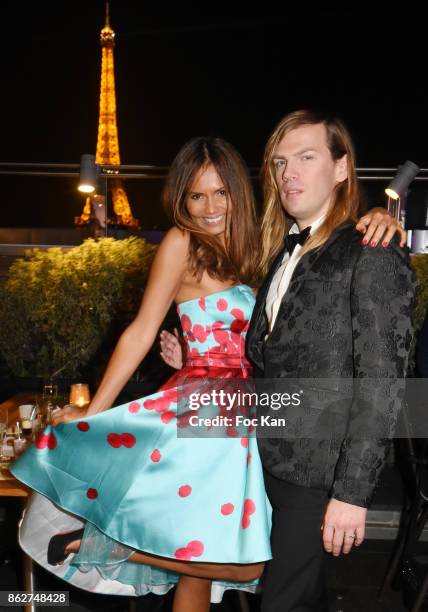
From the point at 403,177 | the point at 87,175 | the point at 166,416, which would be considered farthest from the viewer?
the point at 87,175

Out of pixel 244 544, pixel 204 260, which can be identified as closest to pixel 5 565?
pixel 244 544

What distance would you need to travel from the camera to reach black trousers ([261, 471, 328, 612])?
5.24 feet

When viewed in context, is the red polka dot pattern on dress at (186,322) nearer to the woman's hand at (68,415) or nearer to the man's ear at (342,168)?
the woman's hand at (68,415)

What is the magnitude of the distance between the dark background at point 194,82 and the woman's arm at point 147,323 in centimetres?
2470

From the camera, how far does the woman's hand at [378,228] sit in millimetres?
1559

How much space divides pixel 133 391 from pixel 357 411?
277 centimetres

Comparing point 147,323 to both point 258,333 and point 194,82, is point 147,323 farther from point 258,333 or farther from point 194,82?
point 194,82

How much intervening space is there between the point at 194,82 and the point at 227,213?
34573 millimetres

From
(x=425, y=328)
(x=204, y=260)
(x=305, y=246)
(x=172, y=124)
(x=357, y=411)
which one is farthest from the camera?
(x=172, y=124)

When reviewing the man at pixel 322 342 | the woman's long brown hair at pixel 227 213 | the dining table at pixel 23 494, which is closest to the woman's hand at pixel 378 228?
the man at pixel 322 342

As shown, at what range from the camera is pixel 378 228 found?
157 centimetres

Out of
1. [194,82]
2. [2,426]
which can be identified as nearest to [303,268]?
[2,426]

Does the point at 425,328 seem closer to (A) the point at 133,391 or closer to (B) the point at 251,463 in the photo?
(B) the point at 251,463

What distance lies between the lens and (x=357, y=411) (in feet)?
4.99
